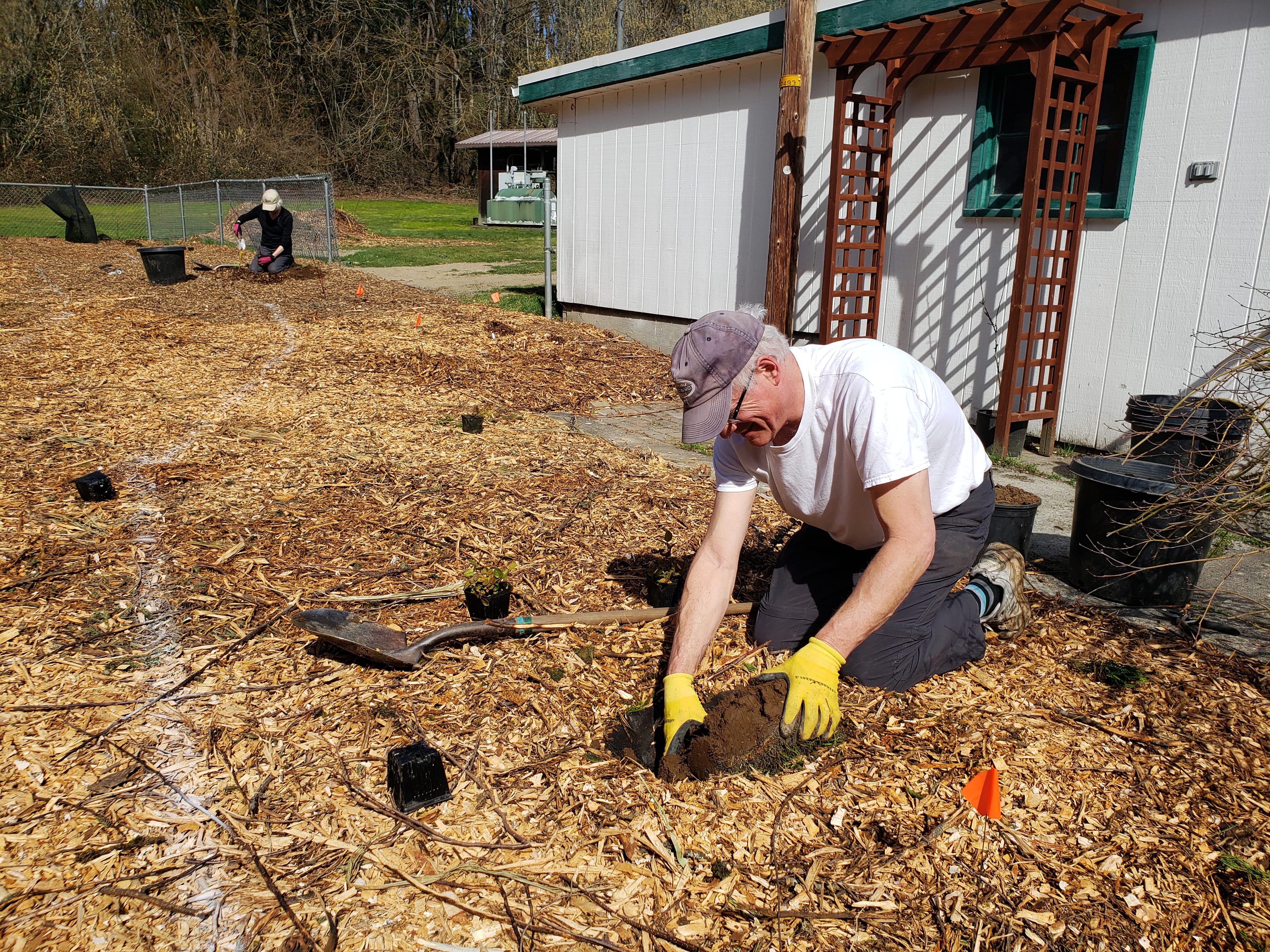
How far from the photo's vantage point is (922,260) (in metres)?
6.80

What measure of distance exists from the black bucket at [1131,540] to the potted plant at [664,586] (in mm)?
1747

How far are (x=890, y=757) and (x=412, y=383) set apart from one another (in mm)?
5843

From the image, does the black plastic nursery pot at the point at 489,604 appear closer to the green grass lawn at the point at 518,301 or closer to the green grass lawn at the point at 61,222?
the green grass lawn at the point at 518,301

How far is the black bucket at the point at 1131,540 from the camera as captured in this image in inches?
137

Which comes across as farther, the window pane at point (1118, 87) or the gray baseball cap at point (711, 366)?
the window pane at point (1118, 87)

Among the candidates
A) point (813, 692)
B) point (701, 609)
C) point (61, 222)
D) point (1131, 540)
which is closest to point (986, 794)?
point (813, 692)

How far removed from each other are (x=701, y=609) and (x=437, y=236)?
2286 cm

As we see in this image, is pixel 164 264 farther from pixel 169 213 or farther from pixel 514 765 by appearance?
pixel 514 765

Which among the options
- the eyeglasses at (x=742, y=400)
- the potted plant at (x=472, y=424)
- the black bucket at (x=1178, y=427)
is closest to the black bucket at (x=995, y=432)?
the black bucket at (x=1178, y=427)

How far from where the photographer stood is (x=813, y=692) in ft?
8.06

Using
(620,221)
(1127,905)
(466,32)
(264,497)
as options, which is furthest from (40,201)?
(466,32)

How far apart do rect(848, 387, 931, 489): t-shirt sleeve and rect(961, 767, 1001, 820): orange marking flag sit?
34.1 inches

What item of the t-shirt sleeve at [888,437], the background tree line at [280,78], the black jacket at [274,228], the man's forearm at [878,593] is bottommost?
the man's forearm at [878,593]

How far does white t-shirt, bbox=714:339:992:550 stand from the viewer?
2.44 meters
